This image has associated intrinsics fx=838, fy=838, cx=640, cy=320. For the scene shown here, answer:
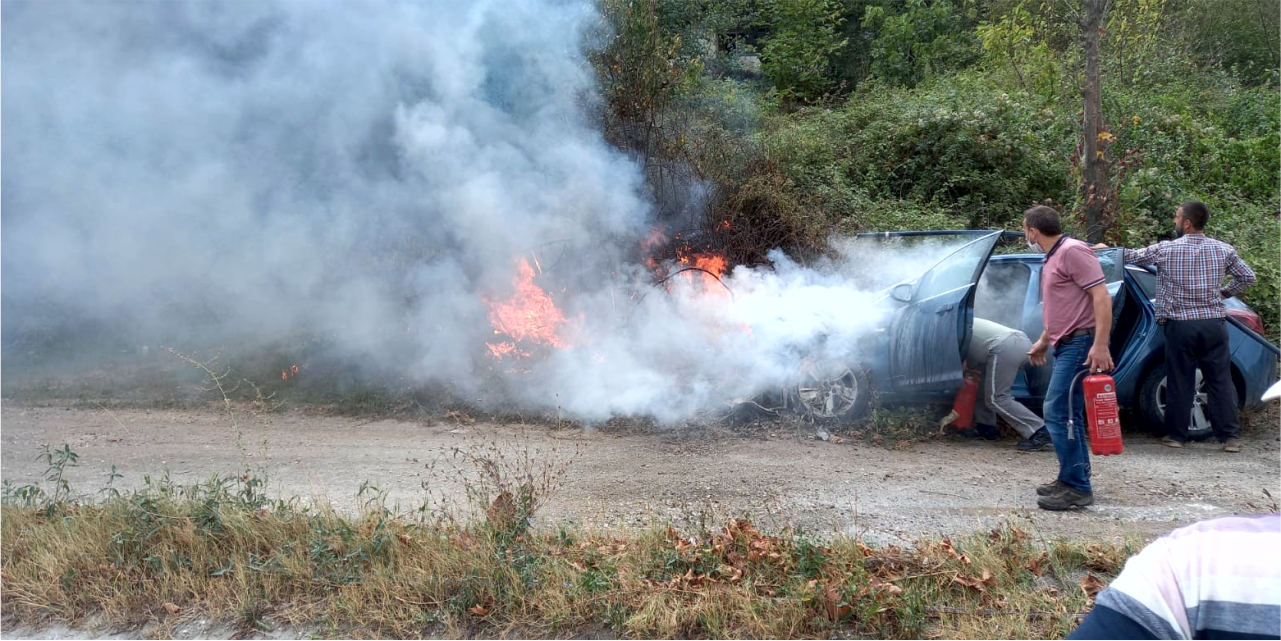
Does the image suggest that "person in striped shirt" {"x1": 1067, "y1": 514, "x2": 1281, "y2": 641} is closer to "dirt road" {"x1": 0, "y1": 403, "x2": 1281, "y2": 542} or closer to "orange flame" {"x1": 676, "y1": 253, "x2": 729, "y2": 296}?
"dirt road" {"x1": 0, "y1": 403, "x2": 1281, "y2": 542}

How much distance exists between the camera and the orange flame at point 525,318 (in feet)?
27.1

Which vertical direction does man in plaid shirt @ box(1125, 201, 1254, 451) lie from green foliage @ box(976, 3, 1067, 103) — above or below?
below

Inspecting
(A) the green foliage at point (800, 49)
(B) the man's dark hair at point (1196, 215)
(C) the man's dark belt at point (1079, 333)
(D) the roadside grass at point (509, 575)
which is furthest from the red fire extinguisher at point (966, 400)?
(A) the green foliage at point (800, 49)

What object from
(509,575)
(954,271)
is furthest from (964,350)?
(509,575)

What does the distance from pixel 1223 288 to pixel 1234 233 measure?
3.95 m

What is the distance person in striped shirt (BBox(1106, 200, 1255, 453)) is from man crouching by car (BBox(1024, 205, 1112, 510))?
177 centimetres

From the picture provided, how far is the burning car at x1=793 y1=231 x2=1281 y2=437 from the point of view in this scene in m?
6.25

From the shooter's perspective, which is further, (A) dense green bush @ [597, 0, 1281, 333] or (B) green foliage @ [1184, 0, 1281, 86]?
(B) green foliage @ [1184, 0, 1281, 86]

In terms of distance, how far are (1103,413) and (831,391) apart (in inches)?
92.1

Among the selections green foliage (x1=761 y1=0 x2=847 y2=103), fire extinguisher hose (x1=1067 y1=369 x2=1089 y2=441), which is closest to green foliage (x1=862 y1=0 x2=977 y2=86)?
green foliage (x1=761 y1=0 x2=847 y2=103)

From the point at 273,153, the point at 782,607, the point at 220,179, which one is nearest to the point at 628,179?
the point at 273,153

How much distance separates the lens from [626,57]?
31.1 feet

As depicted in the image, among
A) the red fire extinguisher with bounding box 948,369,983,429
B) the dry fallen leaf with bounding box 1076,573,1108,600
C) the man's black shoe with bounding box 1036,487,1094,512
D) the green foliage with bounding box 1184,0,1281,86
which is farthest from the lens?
the green foliage with bounding box 1184,0,1281,86

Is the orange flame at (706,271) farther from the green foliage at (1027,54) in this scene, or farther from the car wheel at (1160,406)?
the green foliage at (1027,54)
